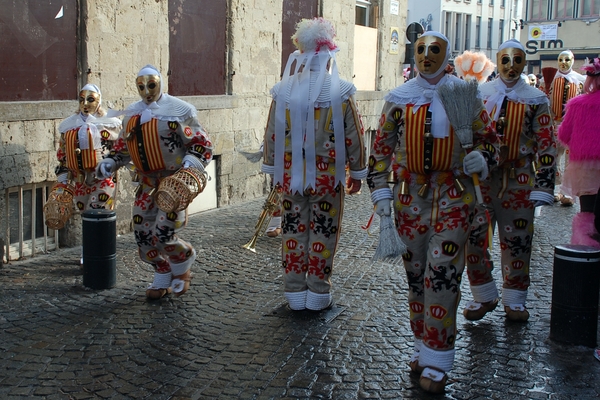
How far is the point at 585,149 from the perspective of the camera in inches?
232

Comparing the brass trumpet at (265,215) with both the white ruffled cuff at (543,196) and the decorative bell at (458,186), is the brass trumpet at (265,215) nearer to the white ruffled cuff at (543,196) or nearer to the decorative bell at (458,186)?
the white ruffled cuff at (543,196)

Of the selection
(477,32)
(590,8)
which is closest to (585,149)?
(590,8)

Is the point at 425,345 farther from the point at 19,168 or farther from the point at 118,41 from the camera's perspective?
the point at 118,41

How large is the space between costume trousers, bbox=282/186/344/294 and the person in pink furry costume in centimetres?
192

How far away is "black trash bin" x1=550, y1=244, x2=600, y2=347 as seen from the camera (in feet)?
16.6

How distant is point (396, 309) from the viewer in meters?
5.95

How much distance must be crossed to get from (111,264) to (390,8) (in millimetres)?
11556

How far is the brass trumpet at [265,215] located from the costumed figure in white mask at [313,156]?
249cm

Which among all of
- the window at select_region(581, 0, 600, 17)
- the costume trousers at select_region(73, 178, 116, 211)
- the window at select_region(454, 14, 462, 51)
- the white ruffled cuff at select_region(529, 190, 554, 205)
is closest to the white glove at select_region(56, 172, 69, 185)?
the costume trousers at select_region(73, 178, 116, 211)

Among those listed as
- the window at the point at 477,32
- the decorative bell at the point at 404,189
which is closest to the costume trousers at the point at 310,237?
the decorative bell at the point at 404,189

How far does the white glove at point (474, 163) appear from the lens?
13.9 ft

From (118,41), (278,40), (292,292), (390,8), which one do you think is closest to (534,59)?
(390,8)

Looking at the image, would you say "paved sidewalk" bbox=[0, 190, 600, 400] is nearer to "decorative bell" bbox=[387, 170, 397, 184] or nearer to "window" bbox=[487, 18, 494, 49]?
"decorative bell" bbox=[387, 170, 397, 184]

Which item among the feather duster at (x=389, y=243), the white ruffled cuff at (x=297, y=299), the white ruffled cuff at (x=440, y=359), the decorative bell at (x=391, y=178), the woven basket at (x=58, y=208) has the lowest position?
the white ruffled cuff at (x=297, y=299)
